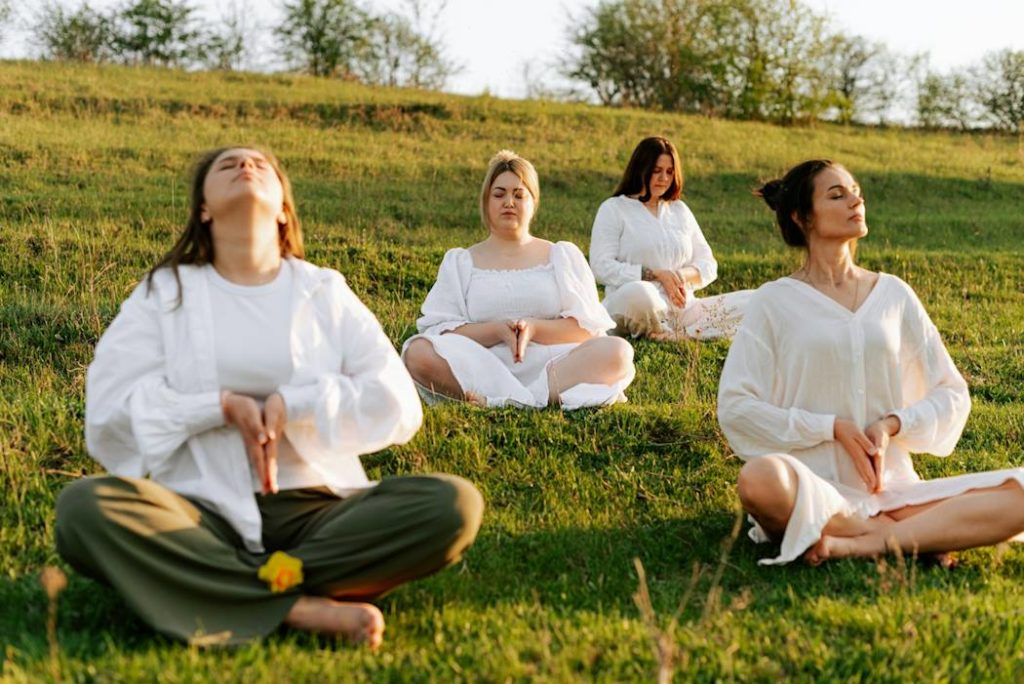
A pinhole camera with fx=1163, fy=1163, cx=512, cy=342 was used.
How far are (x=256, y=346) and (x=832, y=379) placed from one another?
2662 millimetres

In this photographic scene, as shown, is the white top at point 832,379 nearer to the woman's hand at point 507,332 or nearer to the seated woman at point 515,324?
the seated woman at point 515,324

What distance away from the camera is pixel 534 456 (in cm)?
656

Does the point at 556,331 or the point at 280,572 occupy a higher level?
the point at 556,331

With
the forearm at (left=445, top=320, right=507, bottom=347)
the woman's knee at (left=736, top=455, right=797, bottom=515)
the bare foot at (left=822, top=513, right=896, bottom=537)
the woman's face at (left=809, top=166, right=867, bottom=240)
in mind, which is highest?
the woman's face at (left=809, top=166, right=867, bottom=240)

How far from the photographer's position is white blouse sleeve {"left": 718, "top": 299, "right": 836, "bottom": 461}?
5.37 m

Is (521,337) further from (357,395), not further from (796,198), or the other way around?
(357,395)

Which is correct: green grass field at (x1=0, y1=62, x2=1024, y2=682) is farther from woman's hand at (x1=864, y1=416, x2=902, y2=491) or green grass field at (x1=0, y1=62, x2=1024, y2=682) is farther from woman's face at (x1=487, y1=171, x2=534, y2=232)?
woman's face at (x1=487, y1=171, x2=534, y2=232)

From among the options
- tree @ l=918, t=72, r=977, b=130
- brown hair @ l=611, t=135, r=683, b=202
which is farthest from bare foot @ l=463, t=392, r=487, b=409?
tree @ l=918, t=72, r=977, b=130

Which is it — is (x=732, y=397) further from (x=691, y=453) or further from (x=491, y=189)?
(x=491, y=189)

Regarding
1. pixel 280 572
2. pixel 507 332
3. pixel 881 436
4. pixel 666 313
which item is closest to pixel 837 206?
pixel 881 436

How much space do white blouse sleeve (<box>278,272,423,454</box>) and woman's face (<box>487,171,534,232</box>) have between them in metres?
3.16

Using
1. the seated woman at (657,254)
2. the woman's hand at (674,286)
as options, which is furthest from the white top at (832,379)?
the woman's hand at (674,286)

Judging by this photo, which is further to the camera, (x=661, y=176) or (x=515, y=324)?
(x=661, y=176)

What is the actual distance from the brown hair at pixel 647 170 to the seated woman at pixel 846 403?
455cm
